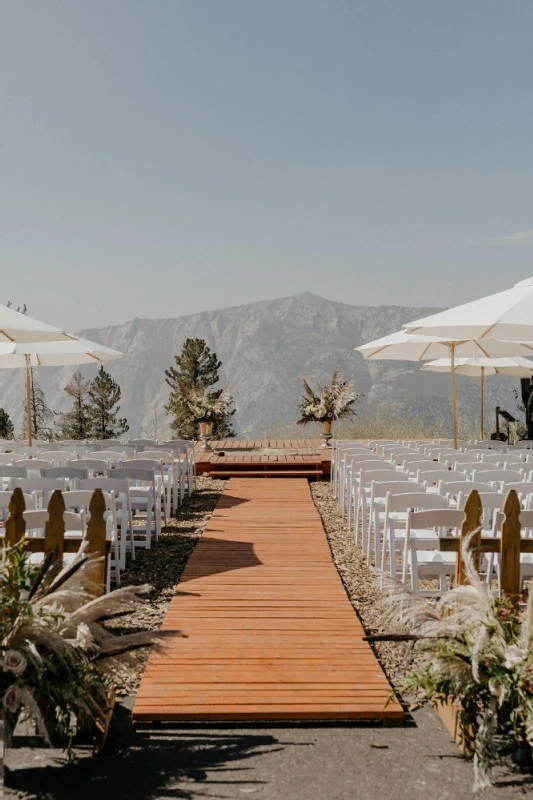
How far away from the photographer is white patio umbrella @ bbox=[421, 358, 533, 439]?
16359 millimetres

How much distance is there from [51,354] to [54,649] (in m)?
11.7

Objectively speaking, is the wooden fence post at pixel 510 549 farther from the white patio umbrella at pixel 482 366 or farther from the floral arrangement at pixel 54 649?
the white patio umbrella at pixel 482 366

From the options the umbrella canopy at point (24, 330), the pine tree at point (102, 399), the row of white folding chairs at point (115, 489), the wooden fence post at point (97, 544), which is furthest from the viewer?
the pine tree at point (102, 399)

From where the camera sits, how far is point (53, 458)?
36.2 ft

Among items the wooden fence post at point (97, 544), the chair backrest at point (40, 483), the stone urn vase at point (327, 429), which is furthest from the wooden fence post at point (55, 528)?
the stone urn vase at point (327, 429)

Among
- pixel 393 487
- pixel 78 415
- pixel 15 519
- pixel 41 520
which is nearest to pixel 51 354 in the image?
pixel 393 487

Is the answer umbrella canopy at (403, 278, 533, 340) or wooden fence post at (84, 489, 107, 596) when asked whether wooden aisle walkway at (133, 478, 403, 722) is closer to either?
wooden fence post at (84, 489, 107, 596)

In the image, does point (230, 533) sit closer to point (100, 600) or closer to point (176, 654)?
point (176, 654)

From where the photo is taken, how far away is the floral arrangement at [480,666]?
3.16m

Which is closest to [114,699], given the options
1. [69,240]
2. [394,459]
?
[394,459]

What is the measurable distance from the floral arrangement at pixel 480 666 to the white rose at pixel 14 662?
67.1 inches

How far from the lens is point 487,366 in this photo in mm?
16703

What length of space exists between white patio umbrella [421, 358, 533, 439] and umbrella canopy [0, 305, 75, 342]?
31.0ft

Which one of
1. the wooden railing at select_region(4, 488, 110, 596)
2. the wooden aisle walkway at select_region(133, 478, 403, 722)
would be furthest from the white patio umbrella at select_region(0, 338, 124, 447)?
the wooden railing at select_region(4, 488, 110, 596)
